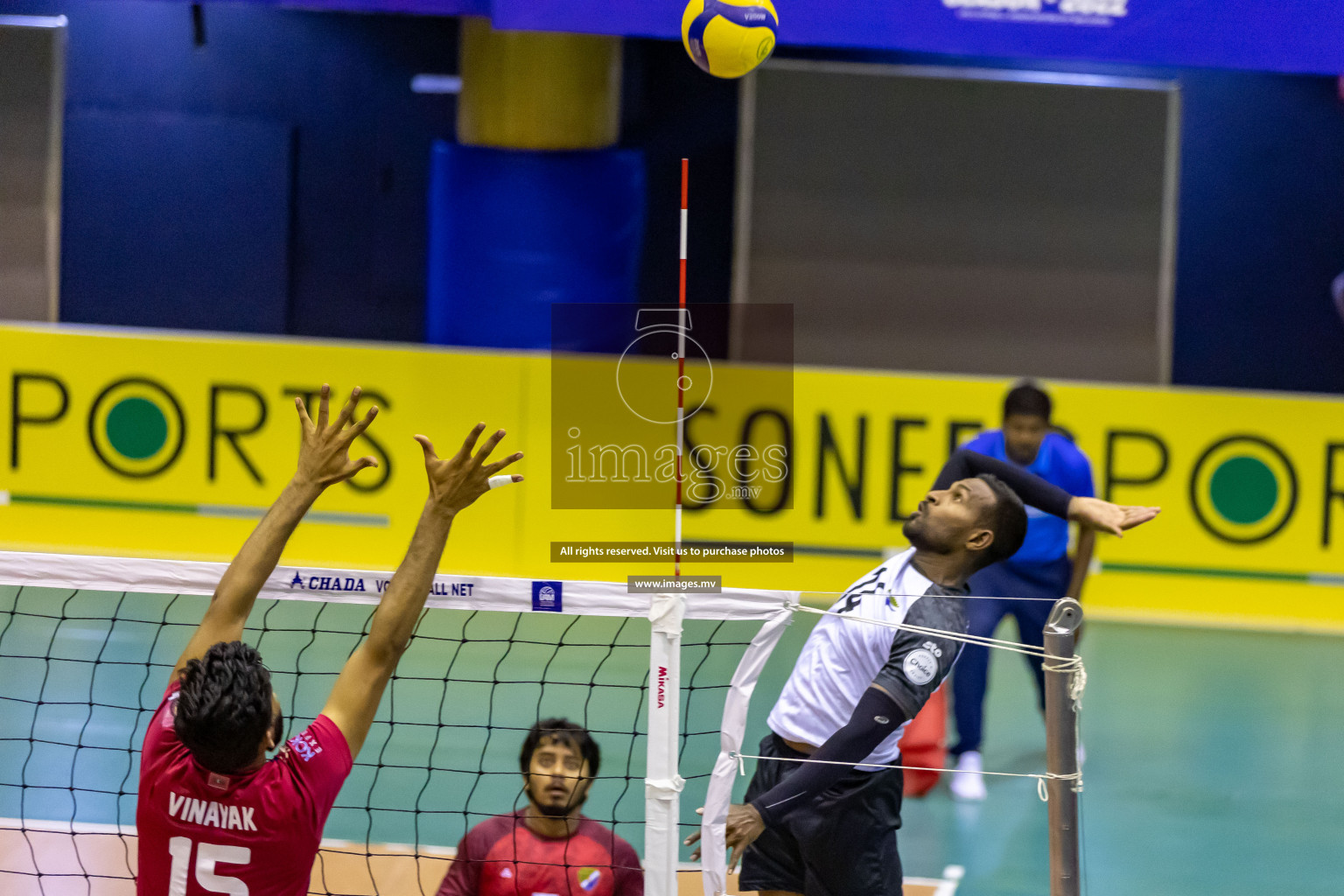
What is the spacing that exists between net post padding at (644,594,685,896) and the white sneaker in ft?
11.1

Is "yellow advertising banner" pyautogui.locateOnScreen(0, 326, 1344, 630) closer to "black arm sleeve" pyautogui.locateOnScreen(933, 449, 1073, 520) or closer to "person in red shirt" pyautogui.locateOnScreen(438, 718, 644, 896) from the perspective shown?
"black arm sleeve" pyautogui.locateOnScreen(933, 449, 1073, 520)

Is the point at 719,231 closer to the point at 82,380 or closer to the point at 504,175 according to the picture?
the point at 504,175

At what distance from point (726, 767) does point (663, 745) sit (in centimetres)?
31

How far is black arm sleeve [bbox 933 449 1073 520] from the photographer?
4.49 metres

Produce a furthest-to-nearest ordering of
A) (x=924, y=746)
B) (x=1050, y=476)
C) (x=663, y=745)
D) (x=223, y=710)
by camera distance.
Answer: (x=924, y=746), (x=1050, y=476), (x=663, y=745), (x=223, y=710)

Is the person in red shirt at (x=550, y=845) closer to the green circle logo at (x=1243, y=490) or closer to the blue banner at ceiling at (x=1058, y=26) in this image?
the blue banner at ceiling at (x=1058, y=26)

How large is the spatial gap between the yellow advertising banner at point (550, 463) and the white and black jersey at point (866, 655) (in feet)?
17.9

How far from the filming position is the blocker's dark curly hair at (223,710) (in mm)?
2736

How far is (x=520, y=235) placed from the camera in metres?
10.1

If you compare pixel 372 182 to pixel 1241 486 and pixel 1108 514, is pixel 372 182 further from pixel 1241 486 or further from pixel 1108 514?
pixel 1108 514

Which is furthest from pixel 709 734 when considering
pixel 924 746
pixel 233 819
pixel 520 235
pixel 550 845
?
pixel 520 235

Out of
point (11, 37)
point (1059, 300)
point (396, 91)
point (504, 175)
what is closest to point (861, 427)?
point (1059, 300)

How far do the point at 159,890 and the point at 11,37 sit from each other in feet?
32.2

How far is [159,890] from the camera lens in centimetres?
289
